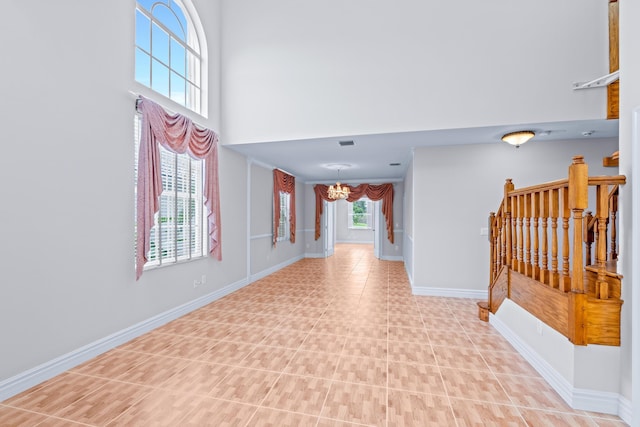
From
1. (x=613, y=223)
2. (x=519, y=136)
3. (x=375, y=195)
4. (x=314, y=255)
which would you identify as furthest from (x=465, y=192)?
(x=314, y=255)

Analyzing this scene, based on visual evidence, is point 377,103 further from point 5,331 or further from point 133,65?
point 5,331

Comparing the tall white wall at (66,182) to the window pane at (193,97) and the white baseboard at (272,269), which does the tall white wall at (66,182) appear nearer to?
the window pane at (193,97)

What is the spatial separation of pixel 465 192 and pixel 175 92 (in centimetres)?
474

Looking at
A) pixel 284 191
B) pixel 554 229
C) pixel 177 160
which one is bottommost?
pixel 554 229

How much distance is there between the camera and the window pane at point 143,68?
10.8ft

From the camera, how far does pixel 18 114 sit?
2172 mm

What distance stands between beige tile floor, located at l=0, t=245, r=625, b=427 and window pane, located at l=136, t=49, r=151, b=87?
298 centimetres

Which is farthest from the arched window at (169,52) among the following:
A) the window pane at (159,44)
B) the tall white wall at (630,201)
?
the tall white wall at (630,201)

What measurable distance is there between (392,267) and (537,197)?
5370mm

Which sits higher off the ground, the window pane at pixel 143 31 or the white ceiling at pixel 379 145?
the window pane at pixel 143 31

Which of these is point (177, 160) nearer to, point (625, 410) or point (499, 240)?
point (499, 240)

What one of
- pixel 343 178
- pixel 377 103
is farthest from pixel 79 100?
pixel 343 178

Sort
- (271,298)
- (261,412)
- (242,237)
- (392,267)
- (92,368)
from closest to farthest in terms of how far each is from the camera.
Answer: (261,412) < (92,368) < (271,298) < (242,237) < (392,267)

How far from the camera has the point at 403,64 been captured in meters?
3.98
